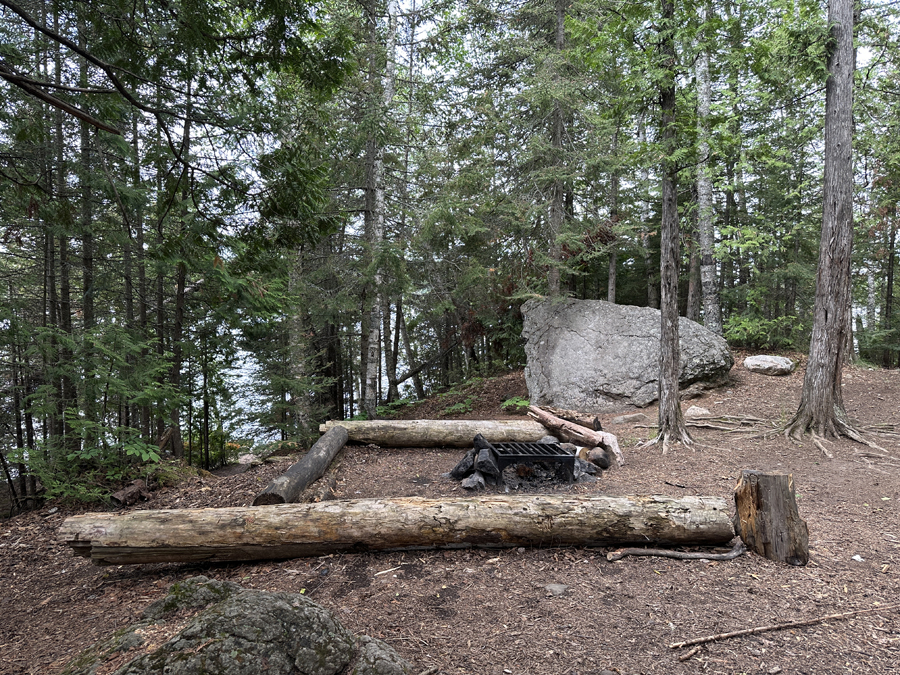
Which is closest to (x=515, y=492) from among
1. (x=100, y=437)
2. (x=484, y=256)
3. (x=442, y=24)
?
(x=100, y=437)

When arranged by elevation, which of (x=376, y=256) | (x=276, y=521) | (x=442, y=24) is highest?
(x=442, y=24)

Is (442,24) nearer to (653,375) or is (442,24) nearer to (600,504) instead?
(653,375)

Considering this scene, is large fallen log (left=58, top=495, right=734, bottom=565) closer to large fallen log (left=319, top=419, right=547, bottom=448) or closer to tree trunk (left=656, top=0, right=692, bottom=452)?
tree trunk (left=656, top=0, right=692, bottom=452)

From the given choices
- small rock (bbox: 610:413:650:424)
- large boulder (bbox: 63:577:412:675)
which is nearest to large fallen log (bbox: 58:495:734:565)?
large boulder (bbox: 63:577:412:675)

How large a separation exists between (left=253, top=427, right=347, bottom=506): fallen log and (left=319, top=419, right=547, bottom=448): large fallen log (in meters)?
0.35

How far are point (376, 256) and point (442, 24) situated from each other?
6.42 m

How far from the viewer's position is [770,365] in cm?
996

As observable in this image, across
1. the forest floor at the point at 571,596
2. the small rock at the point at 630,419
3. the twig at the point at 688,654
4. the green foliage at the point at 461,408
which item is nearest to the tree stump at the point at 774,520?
the forest floor at the point at 571,596

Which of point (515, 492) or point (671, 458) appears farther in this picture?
point (671, 458)

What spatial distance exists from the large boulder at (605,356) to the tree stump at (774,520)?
600 cm

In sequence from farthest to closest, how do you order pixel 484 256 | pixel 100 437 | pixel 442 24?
1. pixel 484 256
2. pixel 442 24
3. pixel 100 437

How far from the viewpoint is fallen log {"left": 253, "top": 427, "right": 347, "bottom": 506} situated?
4215mm

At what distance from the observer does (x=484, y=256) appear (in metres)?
11.7

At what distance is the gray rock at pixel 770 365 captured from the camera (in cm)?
985
